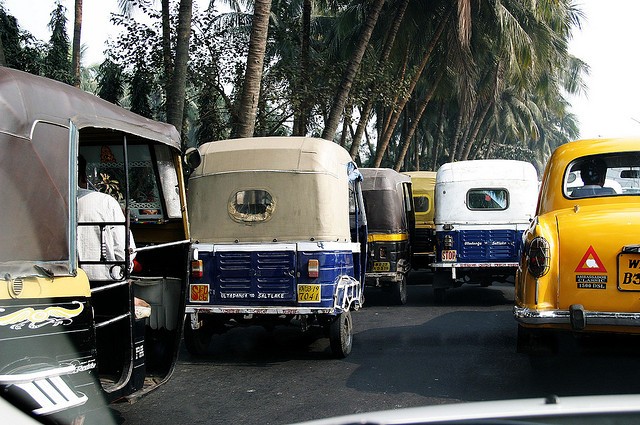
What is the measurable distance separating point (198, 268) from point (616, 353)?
4610 millimetres

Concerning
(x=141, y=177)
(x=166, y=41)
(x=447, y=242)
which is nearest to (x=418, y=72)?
(x=166, y=41)

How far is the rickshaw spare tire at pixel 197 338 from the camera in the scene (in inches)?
346

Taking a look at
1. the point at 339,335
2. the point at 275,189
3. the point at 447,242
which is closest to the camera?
the point at 339,335

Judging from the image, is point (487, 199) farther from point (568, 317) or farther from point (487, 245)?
point (568, 317)

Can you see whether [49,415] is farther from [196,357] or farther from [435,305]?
[435,305]

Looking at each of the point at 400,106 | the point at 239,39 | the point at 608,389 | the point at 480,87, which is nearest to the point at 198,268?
the point at 608,389

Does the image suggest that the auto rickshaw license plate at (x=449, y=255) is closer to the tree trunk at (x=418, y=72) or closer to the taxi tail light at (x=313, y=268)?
the taxi tail light at (x=313, y=268)

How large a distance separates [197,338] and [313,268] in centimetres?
170

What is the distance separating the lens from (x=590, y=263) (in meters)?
6.29

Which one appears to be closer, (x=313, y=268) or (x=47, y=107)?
(x=47, y=107)

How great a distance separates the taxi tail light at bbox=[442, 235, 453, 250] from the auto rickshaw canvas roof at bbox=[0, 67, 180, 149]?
366 inches

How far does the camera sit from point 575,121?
79625 mm

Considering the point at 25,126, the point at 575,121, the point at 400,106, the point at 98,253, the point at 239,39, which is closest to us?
the point at 25,126

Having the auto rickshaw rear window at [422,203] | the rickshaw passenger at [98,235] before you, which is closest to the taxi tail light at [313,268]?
the rickshaw passenger at [98,235]
